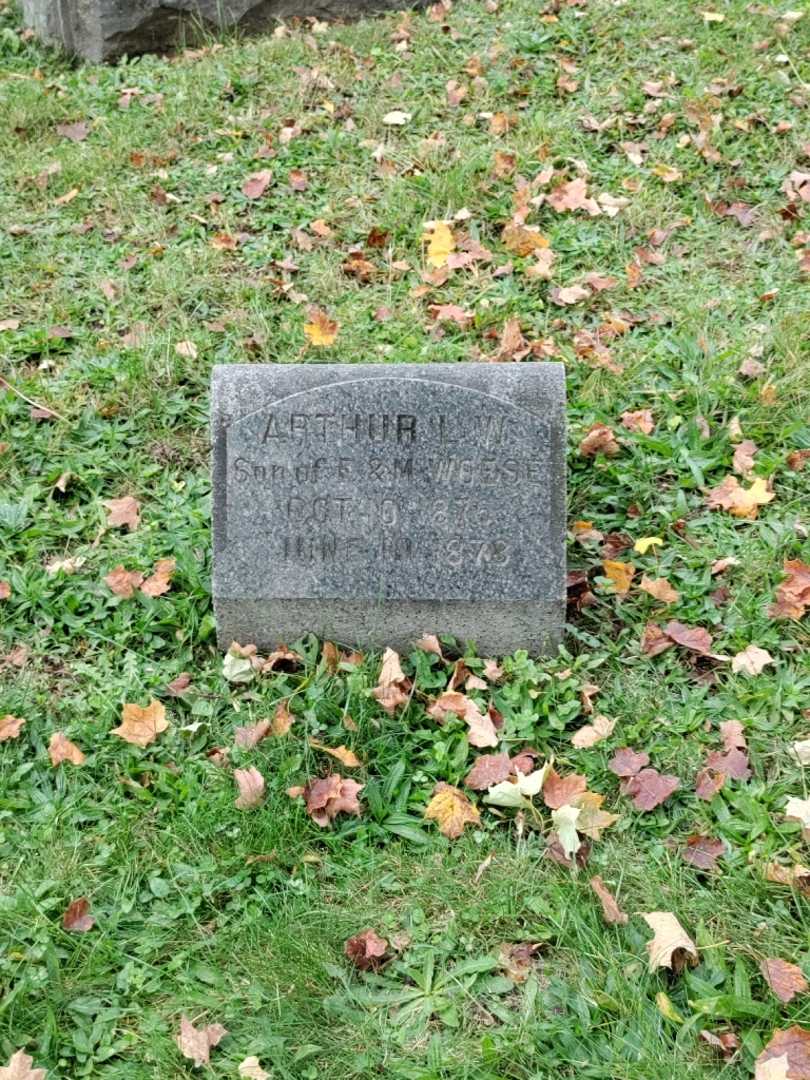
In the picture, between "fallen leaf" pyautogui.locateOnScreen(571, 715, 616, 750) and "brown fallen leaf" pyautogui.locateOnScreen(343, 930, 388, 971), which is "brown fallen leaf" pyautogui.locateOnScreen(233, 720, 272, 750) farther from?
"fallen leaf" pyautogui.locateOnScreen(571, 715, 616, 750)

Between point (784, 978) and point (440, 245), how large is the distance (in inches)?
130

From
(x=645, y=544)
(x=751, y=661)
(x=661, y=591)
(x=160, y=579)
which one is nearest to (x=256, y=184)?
(x=160, y=579)

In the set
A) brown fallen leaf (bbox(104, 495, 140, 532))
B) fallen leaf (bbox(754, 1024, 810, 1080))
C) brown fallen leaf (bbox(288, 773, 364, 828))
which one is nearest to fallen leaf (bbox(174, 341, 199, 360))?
brown fallen leaf (bbox(104, 495, 140, 532))

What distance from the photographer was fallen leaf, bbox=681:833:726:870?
243 centimetres

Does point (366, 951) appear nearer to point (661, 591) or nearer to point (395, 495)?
point (395, 495)

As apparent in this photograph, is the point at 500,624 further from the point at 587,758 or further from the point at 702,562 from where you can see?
the point at 702,562

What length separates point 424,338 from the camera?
414cm

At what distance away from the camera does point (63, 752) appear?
278cm

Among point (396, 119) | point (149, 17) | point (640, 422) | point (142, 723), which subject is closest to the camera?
point (142, 723)

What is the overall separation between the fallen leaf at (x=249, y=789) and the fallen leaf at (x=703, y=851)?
3.30 feet

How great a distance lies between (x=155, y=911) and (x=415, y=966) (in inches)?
24.0

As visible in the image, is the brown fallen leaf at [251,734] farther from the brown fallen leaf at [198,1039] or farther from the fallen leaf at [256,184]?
the fallen leaf at [256,184]

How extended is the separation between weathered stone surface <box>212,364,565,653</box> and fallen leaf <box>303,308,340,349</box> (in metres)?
1.20

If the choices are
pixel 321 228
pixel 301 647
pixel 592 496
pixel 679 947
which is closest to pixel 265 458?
pixel 301 647
